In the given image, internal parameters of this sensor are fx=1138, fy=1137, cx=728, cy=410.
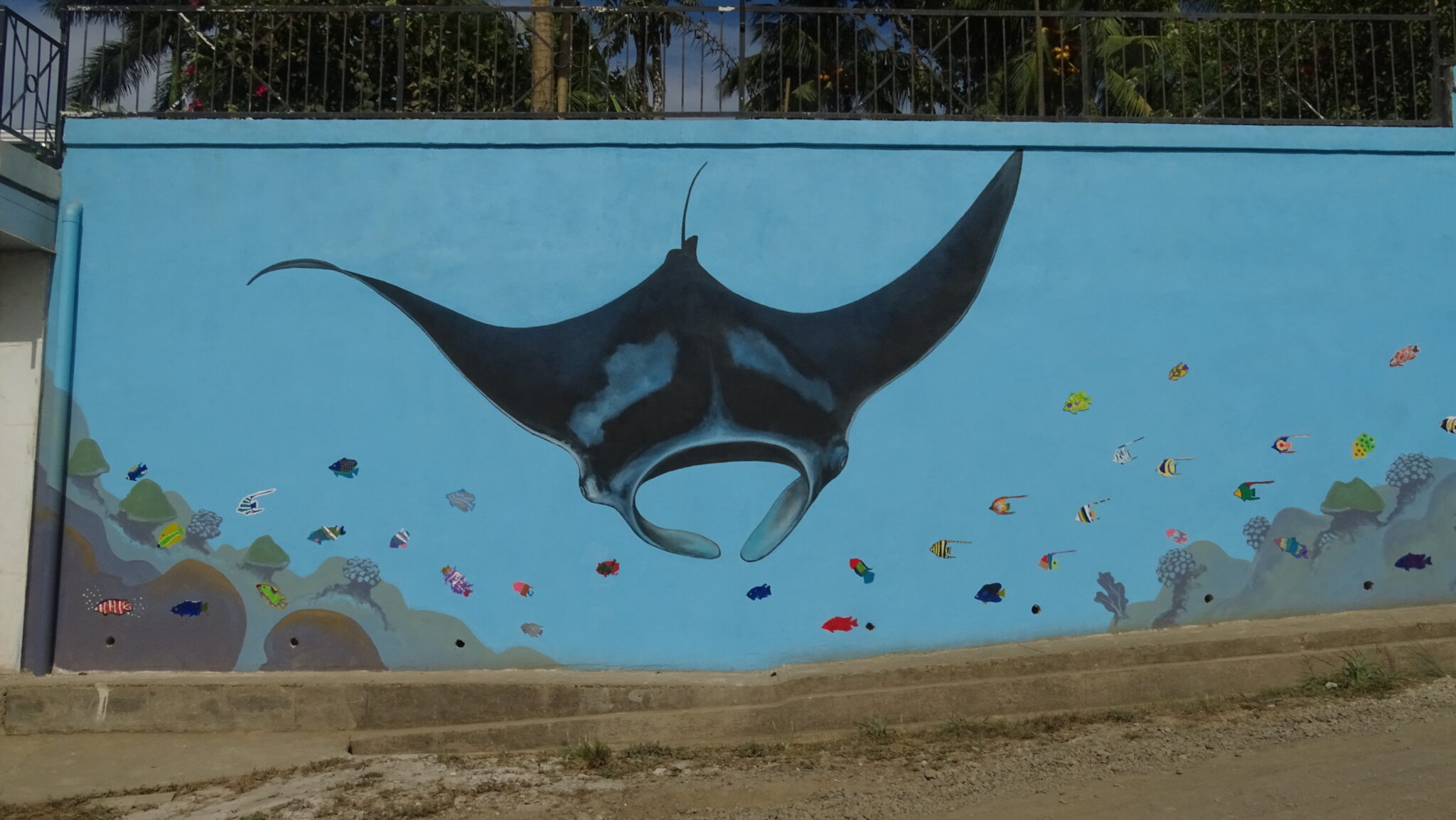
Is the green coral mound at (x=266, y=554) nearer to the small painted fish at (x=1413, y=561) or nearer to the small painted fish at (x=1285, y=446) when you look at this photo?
the small painted fish at (x=1285, y=446)

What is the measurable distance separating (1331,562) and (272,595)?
20.7 ft

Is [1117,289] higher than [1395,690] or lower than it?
higher

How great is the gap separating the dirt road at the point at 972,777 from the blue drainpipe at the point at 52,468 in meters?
1.61

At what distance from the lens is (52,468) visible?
21.8ft

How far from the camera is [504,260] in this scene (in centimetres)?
680

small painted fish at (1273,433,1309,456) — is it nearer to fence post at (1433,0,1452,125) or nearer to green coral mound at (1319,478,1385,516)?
green coral mound at (1319,478,1385,516)

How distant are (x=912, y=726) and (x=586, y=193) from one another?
11.8 feet

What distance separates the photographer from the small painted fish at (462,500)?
21.8 feet

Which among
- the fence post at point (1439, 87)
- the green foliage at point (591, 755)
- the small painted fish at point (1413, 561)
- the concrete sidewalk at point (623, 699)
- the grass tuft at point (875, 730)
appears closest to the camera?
the green foliage at point (591, 755)

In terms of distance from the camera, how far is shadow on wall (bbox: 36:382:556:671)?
21.7 feet

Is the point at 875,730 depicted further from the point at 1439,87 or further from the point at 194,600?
the point at 1439,87

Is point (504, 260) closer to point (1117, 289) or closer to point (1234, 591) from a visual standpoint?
point (1117, 289)

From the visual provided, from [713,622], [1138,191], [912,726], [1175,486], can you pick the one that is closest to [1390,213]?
[1138,191]

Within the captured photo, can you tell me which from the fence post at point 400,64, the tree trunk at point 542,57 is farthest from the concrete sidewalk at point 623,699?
the tree trunk at point 542,57
